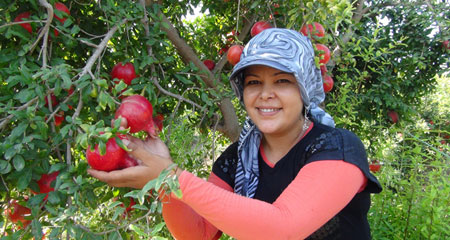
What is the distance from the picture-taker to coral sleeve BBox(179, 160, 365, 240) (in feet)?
3.48

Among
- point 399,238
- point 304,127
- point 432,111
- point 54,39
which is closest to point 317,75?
point 304,127

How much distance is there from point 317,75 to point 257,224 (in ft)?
2.31

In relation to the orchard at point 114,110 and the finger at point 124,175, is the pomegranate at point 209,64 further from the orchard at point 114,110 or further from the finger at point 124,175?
the finger at point 124,175

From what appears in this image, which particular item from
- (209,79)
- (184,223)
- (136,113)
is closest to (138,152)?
(136,113)

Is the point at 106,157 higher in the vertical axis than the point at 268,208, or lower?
higher

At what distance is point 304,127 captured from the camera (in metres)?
1.46

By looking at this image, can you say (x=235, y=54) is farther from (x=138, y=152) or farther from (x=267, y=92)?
(x=138, y=152)

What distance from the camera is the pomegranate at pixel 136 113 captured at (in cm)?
117

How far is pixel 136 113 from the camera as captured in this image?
118 centimetres

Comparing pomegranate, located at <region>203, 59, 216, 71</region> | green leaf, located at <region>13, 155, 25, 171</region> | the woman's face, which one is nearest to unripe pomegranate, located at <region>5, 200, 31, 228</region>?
green leaf, located at <region>13, 155, 25, 171</region>

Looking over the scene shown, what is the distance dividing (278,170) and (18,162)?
0.86m

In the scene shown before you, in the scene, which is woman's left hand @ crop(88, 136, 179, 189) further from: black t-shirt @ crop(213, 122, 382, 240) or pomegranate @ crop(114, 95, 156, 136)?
black t-shirt @ crop(213, 122, 382, 240)

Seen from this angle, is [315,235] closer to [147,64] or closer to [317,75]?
[317,75]

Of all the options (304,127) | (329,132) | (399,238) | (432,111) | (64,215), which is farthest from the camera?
(432,111)
